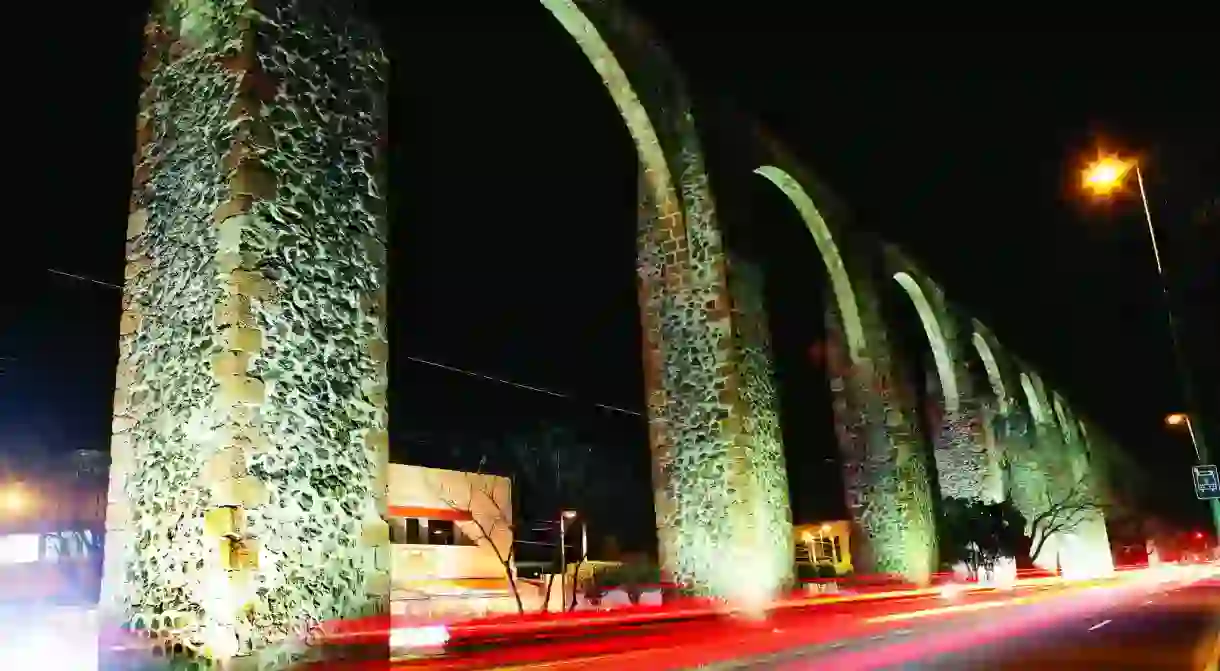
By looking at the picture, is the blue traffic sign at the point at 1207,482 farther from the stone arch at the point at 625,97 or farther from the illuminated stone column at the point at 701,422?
the stone arch at the point at 625,97

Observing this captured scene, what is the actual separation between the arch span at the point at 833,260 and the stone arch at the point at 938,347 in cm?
513

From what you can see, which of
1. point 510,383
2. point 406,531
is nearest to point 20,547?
point 406,531

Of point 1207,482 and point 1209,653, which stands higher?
point 1207,482

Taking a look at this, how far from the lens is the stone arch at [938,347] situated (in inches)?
969

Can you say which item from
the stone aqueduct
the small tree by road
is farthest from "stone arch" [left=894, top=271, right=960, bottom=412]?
the stone aqueduct

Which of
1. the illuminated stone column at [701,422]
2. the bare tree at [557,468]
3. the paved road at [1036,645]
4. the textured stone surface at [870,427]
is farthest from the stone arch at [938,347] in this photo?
the illuminated stone column at [701,422]

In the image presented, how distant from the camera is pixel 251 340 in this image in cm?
760

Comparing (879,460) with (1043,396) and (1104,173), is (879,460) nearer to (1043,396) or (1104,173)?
(1104,173)

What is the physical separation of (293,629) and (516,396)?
1896cm

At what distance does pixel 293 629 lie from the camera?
7.33m

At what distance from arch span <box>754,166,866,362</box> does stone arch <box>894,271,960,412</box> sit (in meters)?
5.13

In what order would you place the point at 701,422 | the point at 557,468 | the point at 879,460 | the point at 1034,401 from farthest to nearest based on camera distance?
the point at 1034,401
the point at 557,468
the point at 879,460
the point at 701,422

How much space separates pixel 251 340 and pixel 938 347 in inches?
839

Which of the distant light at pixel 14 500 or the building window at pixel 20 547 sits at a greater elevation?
the distant light at pixel 14 500
